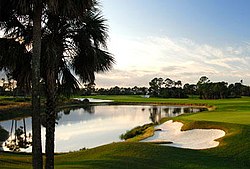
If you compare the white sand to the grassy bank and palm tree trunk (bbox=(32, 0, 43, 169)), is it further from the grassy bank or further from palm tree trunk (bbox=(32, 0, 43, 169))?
palm tree trunk (bbox=(32, 0, 43, 169))

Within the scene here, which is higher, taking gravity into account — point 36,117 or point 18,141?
point 36,117

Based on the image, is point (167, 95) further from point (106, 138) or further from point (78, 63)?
point (78, 63)

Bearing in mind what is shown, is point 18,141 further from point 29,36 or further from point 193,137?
point 29,36

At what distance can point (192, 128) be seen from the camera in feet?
102

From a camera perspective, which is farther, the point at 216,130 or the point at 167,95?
the point at 167,95

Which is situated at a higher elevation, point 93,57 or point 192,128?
point 93,57

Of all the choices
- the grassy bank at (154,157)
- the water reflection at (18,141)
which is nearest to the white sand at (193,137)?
the grassy bank at (154,157)

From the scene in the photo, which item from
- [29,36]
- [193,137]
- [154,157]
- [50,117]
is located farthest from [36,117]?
[193,137]

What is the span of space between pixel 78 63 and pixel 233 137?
52.3 feet

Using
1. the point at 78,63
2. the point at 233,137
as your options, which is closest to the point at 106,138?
the point at 233,137

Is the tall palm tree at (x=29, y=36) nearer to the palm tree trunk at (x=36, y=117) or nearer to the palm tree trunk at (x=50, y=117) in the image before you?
the palm tree trunk at (x=36, y=117)

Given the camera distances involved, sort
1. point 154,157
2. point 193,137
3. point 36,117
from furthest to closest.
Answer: point 193,137 → point 154,157 → point 36,117

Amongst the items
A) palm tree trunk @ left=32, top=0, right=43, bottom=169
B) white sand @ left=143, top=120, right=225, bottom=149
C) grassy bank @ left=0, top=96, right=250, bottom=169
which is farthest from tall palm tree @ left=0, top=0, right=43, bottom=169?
white sand @ left=143, top=120, right=225, bottom=149

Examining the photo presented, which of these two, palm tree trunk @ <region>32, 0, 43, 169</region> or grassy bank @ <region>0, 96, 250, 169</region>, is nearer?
palm tree trunk @ <region>32, 0, 43, 169</region>
